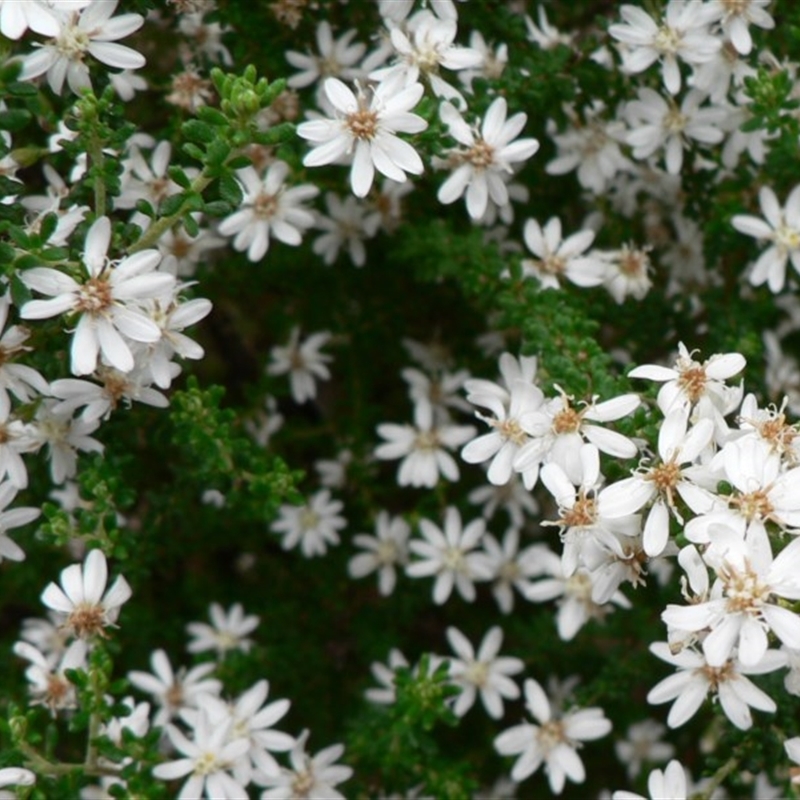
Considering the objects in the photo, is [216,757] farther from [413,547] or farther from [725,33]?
[725,33]

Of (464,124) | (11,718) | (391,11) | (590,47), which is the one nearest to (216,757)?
(11,718)

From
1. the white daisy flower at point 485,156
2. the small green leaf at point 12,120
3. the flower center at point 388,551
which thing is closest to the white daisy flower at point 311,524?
the flower center at point 388,551

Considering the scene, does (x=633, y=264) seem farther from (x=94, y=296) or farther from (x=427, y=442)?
(x=94, y=296)

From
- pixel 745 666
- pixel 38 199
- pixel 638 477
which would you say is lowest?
pixel 745 666

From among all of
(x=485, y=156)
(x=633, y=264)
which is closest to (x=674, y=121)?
(x=633, y=264)

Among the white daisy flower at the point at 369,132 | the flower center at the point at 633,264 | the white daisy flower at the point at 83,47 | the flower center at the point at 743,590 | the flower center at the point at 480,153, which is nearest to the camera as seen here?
the flower center at the point at 743,590

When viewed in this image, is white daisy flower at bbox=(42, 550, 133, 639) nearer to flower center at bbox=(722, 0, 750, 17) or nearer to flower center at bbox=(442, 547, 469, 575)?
flower center at bbox=(442, 547, 469, 575)

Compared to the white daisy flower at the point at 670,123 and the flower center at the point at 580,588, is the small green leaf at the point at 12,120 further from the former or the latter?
the flower center at the point at 580,588
